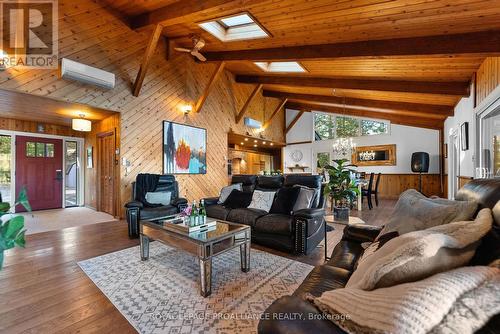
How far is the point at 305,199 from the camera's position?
3.07 metres

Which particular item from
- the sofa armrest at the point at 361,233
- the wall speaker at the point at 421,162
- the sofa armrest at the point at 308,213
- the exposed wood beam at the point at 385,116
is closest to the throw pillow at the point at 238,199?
the sofa armrest at the point at 308,213

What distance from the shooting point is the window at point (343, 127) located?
873 centimetres

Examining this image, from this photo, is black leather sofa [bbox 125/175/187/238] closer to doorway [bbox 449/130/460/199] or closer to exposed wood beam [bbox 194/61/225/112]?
exposed wood beam [bbox 194/61/225/112]

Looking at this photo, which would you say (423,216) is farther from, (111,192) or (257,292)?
(111,192)

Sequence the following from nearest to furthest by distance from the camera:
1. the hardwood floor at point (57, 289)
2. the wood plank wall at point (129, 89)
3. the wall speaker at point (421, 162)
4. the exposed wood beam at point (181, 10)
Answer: the hardwood floor at point (57, 289)
the exposed wood beam at point (181, 10)
the wood plank wall at point (129, 89)
the wall speaker at point (421, 162)

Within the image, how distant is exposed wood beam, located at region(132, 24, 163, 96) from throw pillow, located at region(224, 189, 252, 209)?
3036 mm

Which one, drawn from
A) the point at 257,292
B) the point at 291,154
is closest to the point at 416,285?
the point at 257,292

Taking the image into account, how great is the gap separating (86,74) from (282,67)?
4.35m

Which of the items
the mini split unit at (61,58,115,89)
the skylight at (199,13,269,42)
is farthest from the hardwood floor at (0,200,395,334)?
the skylight at (199,13,269,42)

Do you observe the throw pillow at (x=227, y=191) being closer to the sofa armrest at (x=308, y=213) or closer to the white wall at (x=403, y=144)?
the sofa armrest at (x=308, y=213)

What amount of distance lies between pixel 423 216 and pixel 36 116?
717cm

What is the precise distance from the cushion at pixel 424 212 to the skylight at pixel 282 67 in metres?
4.37

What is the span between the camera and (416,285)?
630 millimetres

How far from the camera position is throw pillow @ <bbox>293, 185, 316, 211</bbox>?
304 cm
